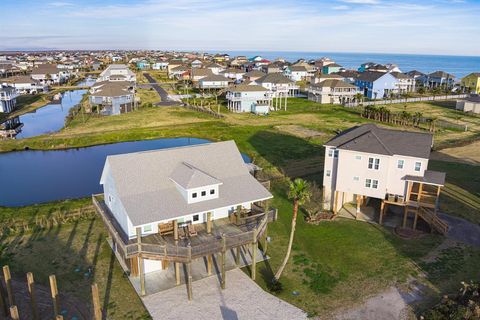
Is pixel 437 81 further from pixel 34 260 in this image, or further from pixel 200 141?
pixel 34 260

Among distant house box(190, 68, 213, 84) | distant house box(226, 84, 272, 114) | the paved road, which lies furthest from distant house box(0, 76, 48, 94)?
distant house box(226, 84, 272, 114)

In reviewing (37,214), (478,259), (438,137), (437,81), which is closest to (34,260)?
(37,214)

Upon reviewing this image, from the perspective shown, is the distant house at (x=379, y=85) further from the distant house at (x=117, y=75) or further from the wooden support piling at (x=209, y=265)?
the wooden support piling at (x=209, y=265)

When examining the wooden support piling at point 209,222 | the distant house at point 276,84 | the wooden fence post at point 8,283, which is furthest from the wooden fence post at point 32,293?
the distant house at point 276,84

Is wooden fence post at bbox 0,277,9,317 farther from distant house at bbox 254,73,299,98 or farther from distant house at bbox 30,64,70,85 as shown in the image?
distant house at bbox 30,64,70,85

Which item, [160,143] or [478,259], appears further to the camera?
[160,143]

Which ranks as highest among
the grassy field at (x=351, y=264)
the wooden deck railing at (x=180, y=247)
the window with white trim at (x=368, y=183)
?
the window with white trim at (x=368, y=183)
